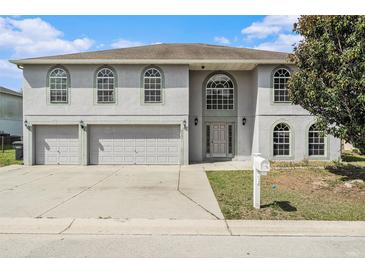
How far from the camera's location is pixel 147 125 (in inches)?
595

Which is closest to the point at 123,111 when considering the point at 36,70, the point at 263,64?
the point at 36,70

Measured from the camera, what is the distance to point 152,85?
591 inches

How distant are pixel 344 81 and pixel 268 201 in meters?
3.89

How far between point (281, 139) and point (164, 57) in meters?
7.67

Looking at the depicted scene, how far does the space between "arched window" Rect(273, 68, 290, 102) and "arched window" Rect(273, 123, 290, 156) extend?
4.76 feet

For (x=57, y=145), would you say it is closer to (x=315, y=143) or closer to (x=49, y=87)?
(x=49, y=87)

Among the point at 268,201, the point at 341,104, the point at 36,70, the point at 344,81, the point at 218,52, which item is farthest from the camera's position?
the point at 218,52

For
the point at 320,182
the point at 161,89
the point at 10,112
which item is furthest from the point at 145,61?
the point at 10,112

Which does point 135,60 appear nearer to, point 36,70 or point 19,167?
point 36,70

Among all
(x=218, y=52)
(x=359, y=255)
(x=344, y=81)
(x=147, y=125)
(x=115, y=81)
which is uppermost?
(x=218, y=52)

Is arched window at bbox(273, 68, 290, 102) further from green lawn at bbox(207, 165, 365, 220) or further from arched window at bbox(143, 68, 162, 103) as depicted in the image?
arched window at bbox(143, 68, 162, 103)

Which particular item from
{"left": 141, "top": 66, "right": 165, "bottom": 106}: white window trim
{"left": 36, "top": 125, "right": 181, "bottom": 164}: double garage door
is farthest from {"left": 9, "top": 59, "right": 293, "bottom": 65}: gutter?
{"left": 36, "top": 125, "right": 181, "bottom": 164}: double garage door

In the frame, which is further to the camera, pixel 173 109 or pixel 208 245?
pixel 173 109

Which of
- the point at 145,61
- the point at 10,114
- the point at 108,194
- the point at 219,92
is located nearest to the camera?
the point at 108,194
